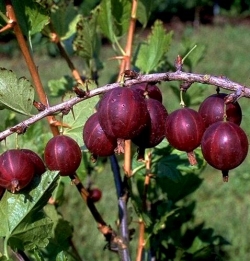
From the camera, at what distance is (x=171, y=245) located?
1.70 meters

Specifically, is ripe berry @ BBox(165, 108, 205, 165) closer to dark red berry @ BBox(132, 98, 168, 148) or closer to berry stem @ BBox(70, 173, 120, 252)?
dark red berry @ BBox(132, 98, 168, 148)

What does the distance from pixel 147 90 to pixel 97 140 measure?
12 cm

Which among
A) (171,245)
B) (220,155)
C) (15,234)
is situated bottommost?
(171,245)

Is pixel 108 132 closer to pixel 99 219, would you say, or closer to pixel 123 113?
pixel 123 113

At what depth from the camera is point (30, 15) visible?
133cm

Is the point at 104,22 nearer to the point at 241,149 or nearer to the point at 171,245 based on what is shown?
the point at 171,245

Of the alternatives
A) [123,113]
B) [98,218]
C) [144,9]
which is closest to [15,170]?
[123,113]

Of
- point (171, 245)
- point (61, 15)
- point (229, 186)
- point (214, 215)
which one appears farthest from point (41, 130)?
point (229, 186)

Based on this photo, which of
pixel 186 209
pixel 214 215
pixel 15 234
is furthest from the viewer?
pixel 214 215

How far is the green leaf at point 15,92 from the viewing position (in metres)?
1.13

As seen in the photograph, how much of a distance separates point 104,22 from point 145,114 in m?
0.69

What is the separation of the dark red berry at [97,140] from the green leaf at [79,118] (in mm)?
230

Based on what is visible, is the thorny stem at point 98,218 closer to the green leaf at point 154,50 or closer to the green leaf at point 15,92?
the green leaf at point 15,92

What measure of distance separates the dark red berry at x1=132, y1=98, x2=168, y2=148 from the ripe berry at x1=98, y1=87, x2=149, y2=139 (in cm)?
3
